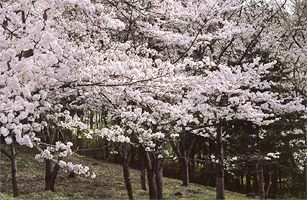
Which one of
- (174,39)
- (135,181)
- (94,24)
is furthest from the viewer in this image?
(135,181)

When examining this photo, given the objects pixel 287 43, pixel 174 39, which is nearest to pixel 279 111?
pixel 287 43

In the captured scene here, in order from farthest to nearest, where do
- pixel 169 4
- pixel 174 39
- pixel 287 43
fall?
pixel 287 43
pixel 174 39
pixel 169 4

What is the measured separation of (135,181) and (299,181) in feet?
27.8

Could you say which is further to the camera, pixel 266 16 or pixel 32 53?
pixel 266 16

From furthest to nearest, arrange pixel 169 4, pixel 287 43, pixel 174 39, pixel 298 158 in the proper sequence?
1. pixel 298 158
2. pixel 287 43
3. pixel 174 39
4. pixel 169 4

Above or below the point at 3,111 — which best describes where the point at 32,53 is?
above

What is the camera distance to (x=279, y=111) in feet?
35.6

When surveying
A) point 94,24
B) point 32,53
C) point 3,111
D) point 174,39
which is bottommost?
point 3,111

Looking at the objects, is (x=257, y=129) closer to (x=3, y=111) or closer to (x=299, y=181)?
(x=299, y=181)

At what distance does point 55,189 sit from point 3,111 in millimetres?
10021

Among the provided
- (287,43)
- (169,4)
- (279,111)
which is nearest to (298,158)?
(279,111)

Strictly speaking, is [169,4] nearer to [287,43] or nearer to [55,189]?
[287,43]

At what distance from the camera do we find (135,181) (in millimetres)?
15734

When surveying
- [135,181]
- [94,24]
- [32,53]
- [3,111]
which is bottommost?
[135,181]
